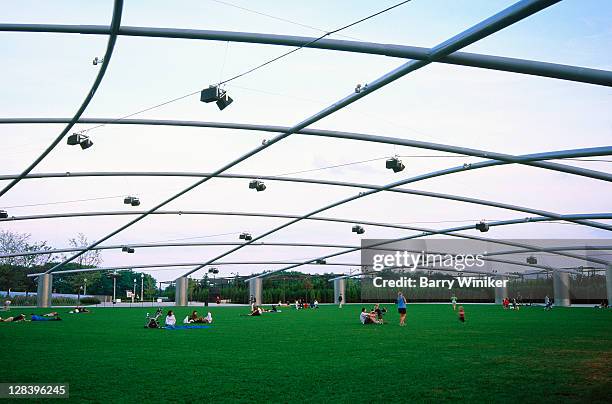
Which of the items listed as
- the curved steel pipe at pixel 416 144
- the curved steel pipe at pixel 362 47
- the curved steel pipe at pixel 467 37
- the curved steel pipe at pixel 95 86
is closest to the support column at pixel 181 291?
the curved steel pipe at pixel 95 86

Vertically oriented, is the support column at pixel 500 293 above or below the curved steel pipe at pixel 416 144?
below

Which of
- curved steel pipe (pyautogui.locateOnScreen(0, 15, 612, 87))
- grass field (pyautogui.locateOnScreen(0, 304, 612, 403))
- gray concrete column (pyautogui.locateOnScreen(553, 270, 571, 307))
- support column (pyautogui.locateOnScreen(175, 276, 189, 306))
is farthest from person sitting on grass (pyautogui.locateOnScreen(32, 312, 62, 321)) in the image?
gray concrete column (pyautogui.locateOnScreen(553, 270, 571, 307))

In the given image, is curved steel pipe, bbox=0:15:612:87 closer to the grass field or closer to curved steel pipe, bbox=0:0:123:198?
curved steel pipe, bbox=0:0:123:198

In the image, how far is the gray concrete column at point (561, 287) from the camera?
65062mm

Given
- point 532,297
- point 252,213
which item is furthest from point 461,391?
point 532,297

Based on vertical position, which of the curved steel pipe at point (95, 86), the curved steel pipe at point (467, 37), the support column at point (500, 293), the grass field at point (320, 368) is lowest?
the support column at point (500, 293)

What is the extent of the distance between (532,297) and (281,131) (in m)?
66.1

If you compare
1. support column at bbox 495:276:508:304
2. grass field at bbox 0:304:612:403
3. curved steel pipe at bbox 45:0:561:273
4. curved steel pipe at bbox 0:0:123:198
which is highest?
curved steel pipe at bbox 0:0:123:198

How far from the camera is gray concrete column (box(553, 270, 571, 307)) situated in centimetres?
6506

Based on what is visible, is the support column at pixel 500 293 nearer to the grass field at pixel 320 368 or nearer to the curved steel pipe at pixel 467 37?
the grass field at pixel 320 368

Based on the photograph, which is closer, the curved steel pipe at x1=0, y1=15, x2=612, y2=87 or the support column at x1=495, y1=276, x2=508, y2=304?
the curved steel pipe at x1=0, y1=15, x2=612, y2=87

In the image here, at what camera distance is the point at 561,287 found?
65.6 m

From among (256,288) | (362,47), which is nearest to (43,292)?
(256,288)

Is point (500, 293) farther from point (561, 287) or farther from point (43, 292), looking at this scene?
point (43, 292)
